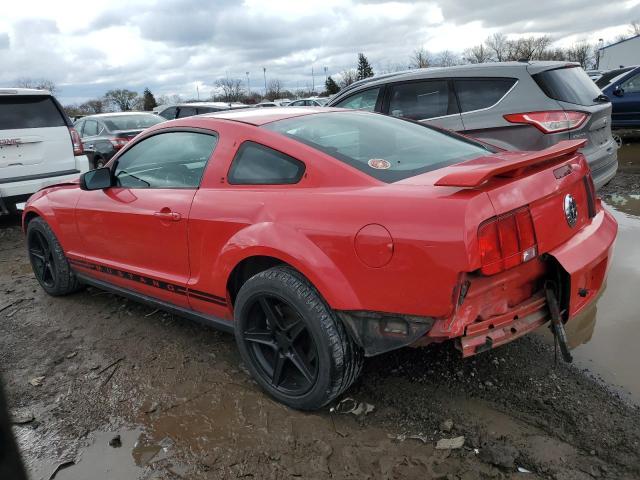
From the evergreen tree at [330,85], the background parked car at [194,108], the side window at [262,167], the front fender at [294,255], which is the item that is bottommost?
the front fender at [294,255]

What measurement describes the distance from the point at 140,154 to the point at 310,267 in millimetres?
1860

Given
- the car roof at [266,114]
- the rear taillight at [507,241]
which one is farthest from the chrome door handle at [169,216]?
the rear taillight at [507,241]

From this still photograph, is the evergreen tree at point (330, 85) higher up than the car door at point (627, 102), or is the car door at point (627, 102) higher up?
the evergreen tree at point (330, 85)

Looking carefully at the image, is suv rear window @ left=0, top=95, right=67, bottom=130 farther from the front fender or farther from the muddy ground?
the front fender

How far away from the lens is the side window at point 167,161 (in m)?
3.12

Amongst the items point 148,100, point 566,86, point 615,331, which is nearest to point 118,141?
point 566,86

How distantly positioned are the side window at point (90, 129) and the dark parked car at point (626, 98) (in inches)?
397

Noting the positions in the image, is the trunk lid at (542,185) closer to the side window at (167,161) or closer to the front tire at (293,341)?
the front tire at (293,341)

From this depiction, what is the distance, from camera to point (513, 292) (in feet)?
7.63

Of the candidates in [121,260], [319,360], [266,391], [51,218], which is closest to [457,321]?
[319,360]

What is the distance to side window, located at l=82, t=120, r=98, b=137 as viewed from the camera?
10.6m

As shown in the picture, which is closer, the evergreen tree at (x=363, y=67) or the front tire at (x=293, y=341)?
the front tire at (x=293, y=341)

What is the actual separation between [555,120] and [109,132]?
8.29 metres

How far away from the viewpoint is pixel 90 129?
35.7ft
